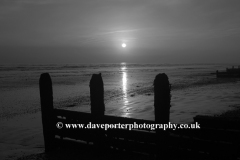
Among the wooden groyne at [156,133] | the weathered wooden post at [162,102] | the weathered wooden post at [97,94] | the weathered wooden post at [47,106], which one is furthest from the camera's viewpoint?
the weathered wooden post at [47,106]

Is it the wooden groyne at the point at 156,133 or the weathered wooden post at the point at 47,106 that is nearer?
the wooden groyne at the point at 156,133

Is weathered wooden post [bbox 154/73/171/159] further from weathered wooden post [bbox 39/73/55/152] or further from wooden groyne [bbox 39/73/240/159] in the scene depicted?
weathered wooden post [bbox 39/73/55/152]

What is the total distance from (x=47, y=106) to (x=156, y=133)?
141 inches

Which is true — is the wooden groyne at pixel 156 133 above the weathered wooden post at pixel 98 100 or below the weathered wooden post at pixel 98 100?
below

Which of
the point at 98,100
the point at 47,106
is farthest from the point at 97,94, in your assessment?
the point at 47,106

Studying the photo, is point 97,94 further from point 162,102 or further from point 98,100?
point 162,102

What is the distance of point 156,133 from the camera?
5.17 m

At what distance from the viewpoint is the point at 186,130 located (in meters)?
5.11

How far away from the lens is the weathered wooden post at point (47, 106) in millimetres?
6584

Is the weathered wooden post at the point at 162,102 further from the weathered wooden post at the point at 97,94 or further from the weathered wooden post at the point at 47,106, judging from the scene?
the weathered wooden post at the point at 47,106

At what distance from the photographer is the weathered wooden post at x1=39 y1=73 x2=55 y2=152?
6.58 metres

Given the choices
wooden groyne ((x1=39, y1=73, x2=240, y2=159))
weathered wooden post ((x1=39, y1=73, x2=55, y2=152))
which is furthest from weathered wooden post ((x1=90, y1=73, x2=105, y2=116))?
weathered wooden post ((x1=39, y1=73, x2=55, y2=152))

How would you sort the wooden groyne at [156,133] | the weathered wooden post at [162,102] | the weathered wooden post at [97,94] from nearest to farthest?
the wooden groyne at [156,133] → the weathered wooden post at [162,102] → the weathered wooden post at [97,94]

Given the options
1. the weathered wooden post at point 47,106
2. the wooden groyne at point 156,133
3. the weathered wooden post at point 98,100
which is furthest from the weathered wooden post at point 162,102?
the weathered wooden post at point 47,106
